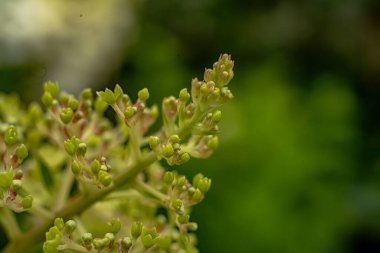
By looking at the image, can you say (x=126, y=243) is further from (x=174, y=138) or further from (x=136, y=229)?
(x=174, y=138)

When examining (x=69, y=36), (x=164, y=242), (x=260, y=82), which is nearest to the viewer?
(x=164, y=242)

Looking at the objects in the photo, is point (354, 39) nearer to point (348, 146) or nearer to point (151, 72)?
point (348, 146)

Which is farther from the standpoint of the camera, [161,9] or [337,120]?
[161,9]

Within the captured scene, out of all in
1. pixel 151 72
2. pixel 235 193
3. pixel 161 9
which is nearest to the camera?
pixel 235 193

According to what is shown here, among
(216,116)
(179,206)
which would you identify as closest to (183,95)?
(216,116)

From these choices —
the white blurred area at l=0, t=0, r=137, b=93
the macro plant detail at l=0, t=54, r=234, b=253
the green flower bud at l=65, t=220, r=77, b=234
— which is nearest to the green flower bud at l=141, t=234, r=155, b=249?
the macro plant detail at l=0, t=54, r=234, b=253

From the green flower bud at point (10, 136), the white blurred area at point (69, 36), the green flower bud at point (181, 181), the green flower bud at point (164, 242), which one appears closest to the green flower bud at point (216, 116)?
the green flower bud at point (181, 181)

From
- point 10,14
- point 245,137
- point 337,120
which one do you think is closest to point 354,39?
point 337,120
